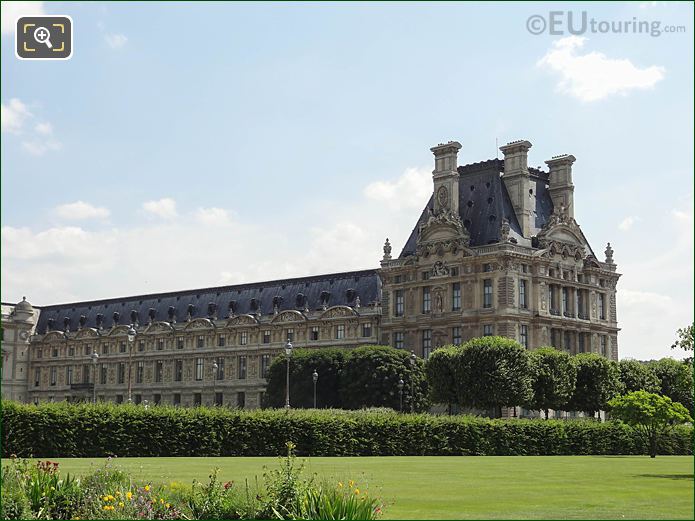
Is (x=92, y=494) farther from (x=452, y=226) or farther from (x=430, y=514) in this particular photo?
(x=452, y=226)

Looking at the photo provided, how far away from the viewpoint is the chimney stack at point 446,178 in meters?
98.9

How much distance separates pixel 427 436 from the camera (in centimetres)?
5616

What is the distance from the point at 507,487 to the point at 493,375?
4888 cm

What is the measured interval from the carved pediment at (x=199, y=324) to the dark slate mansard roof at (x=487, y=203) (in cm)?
3292

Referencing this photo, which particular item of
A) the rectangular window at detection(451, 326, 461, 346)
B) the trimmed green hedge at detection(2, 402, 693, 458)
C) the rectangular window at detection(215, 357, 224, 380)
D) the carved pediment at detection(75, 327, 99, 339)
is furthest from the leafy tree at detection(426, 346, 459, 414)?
the carved pediment at detection(75, 327, 99, 339)

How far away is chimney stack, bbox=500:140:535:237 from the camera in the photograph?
98.1m

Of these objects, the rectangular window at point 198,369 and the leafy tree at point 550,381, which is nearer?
the leafy tree at point 550,381

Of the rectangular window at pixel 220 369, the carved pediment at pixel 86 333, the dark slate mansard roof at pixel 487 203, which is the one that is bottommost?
the rectangular window at pixel 220 369

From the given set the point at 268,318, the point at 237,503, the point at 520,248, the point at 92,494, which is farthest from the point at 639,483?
the point at 268,318

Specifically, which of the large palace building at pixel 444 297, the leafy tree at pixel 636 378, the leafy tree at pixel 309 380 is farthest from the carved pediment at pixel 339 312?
the leafy tree at pixel 636 378

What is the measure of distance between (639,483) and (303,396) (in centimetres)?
6812

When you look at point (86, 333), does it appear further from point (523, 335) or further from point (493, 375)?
point (493, 375)

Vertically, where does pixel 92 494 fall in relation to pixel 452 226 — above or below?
below

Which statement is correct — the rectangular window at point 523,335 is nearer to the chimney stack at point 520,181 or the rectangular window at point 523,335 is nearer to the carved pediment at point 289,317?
the chimney stack at point 520,181
